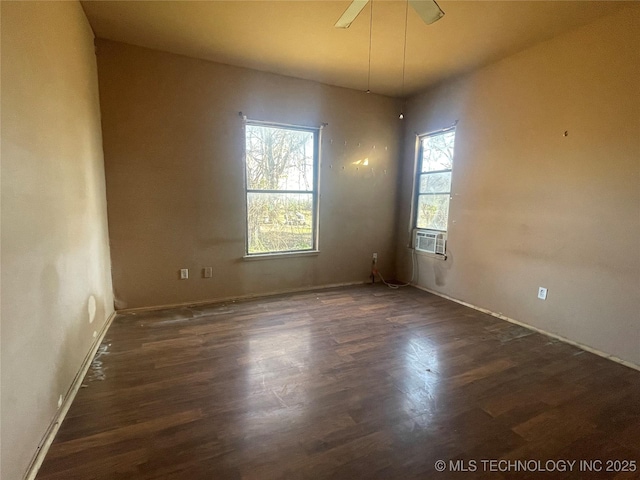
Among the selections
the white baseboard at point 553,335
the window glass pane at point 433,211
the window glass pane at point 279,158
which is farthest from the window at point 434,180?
the window glass pane at point 279,158

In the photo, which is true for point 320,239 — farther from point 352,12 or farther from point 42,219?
point 42,219

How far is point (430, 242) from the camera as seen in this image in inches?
166

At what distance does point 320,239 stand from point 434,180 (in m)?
1.77

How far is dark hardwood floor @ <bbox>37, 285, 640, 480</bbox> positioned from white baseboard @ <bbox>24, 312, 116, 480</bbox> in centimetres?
3

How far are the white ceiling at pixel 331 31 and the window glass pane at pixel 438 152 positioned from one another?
Result: 2.57 feet

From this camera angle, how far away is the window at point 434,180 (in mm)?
3967

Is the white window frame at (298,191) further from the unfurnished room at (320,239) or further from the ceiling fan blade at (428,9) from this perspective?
the ceiling fan blade at (428,9)

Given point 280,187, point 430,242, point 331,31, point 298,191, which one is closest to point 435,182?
point 430,242

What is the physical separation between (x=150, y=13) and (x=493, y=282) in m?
4.22

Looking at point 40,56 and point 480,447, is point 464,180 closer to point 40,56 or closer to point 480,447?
point 480,447

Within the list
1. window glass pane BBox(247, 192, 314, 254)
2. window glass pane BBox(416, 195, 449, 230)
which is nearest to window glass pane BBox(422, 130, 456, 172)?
window glass pane BBox(416, 195, 449, 230)

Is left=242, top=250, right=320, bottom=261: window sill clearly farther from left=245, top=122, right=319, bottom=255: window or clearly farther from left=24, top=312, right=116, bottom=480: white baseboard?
left=24, top=312, right=116, bottom=480: white baseboard

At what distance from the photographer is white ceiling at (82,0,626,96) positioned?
2.37 metres

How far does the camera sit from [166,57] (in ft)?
10.5
